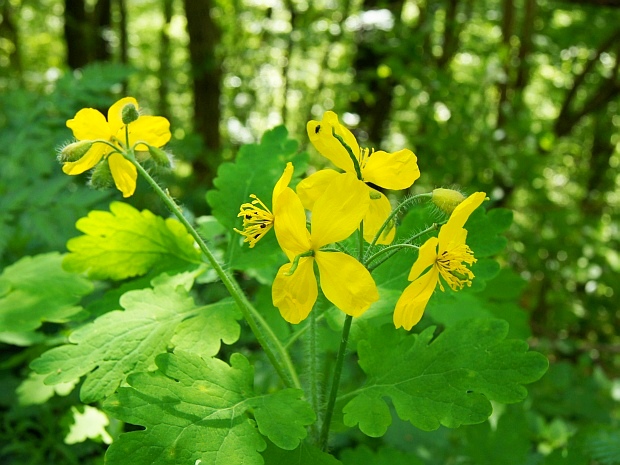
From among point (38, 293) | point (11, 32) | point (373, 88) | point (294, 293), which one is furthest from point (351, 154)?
point (11, 32)

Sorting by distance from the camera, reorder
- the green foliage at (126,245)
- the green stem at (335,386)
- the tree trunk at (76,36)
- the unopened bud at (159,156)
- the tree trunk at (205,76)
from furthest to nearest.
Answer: the tree trunk at (76,36)
the tree trunk at (205,76)
the green foliage at (126,245)
the unopened bud at (159,156)
the green stem at (335,386)

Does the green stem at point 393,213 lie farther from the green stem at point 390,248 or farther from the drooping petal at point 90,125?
the drooping petal at point 90,125

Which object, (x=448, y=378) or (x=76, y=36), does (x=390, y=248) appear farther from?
(x=76, y=36)

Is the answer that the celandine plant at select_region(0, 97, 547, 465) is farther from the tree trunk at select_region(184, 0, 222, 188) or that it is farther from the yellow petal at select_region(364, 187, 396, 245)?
the tree trunk at select_region(184, 0, 222, 188)

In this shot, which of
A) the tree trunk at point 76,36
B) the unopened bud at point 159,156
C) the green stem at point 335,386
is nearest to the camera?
the green stem at point 335,386

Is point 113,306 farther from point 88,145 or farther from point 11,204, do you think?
point 11,204

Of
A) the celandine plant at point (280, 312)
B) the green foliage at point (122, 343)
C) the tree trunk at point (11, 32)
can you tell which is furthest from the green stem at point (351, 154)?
the tree trunk at point (11, 32)

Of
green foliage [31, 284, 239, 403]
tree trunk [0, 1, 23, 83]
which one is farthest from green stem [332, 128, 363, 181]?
tree trunk [0, 1, 23, 83]
